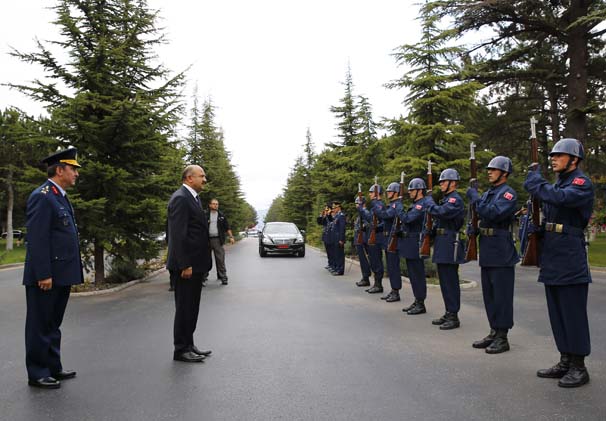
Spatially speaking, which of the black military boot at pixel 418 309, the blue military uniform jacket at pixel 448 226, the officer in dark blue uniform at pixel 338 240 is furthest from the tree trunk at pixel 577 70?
the blue military uniform jacket at pixel 448 226

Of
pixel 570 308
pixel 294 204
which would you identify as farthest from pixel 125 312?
pixel 294 204

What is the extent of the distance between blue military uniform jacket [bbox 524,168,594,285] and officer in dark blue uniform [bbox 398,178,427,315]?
10.1 feet

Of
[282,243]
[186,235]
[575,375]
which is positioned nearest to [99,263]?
[186,235]

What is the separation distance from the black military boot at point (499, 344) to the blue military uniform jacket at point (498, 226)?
0.77 meters

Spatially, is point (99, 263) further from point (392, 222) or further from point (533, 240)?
point (533, 240)

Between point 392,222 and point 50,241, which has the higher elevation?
point 392,222

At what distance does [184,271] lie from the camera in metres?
5.18

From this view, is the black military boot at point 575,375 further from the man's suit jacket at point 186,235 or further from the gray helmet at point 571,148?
the man's suit jacket at point 186,235

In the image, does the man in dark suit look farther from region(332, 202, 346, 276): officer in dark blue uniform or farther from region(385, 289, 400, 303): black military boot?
region(332, 202, 346, 276): officer in dark blue uniform

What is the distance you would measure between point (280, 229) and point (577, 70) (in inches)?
526

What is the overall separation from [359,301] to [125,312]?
13.4 ft

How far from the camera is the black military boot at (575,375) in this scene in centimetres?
430

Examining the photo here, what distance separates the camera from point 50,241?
182 inches

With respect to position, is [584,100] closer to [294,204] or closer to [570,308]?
[570,308]
